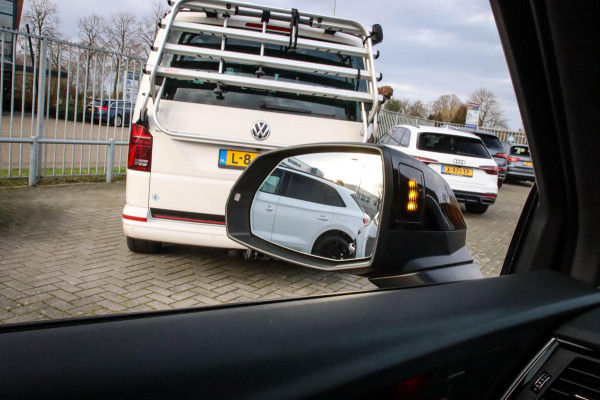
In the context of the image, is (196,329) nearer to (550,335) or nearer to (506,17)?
(550,335)

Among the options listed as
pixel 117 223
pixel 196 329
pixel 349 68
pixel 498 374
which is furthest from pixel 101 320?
pixel 117 223

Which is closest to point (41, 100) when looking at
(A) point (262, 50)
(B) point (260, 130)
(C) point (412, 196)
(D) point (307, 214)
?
(A) point (262, 50)

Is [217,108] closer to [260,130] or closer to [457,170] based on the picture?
[260,130]

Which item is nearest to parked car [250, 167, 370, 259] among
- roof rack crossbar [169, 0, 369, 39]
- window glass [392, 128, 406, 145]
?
roof rack crossbar [169, 0, 369, 39]

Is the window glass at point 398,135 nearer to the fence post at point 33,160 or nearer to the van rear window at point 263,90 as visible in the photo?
the van rear window at point 263,90

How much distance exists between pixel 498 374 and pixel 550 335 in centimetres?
17

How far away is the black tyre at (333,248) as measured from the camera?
148cm

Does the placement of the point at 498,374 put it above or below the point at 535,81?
below

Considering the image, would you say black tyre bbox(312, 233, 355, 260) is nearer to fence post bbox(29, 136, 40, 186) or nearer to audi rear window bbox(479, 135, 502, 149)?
fence post bbox(29, 136, 40, 186)

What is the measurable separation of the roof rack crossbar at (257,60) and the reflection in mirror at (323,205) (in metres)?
2.43

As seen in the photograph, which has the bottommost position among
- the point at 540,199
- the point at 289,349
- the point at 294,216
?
the point at 289,349

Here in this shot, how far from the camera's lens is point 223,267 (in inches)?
171

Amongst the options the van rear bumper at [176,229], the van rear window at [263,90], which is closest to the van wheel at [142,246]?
the van rear bumper at [176,229]

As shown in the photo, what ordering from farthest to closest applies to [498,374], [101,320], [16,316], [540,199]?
[16,316] < [540,199] < [498,374] < [101,320]
